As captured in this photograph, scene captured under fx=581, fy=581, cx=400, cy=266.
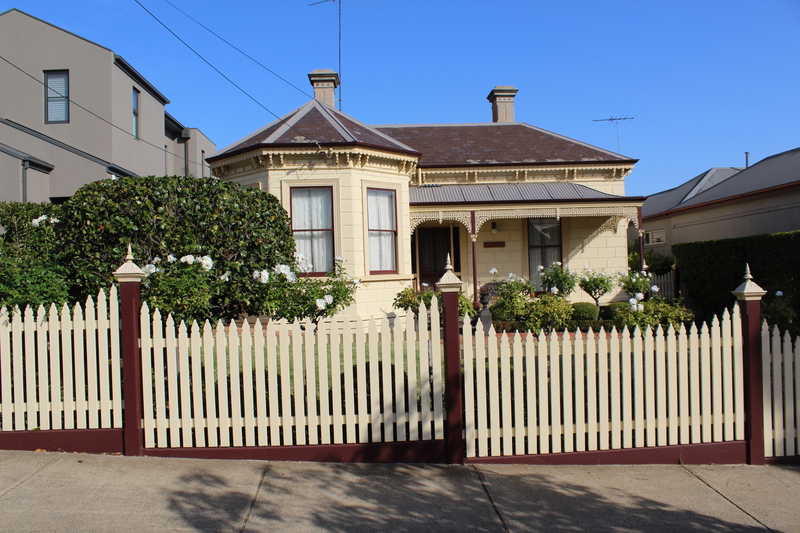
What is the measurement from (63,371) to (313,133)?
309 inches

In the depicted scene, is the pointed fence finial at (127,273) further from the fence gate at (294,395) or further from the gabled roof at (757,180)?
the gabled roof at (757,180)

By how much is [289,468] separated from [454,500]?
4.72 ft

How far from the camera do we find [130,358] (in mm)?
4945

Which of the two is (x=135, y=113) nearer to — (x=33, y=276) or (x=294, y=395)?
(x=33, y=276)

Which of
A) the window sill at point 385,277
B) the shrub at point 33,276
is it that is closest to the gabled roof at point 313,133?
the window sill at point 385,277

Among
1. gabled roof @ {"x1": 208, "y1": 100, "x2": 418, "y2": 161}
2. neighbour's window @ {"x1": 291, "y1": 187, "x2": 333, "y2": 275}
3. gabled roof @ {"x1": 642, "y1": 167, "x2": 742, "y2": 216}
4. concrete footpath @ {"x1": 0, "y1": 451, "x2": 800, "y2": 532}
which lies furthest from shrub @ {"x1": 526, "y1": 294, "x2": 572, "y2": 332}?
gabled roof @ {"x1": 642, "y1": 167, "x2": 742, "y2": 216}

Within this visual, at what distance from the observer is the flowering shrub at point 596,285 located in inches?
563

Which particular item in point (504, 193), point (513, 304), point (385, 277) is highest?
point (504, 193)

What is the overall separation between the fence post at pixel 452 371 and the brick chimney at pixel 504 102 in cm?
1516

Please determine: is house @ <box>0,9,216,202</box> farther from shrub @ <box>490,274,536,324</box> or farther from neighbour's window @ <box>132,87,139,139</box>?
shrub @ <box>490,274,536,324</box>

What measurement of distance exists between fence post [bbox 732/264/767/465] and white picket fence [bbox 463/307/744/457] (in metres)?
0.07

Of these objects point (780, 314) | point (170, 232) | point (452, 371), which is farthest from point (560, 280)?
point (170, 232)

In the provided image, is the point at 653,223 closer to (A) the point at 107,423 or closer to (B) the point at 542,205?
(B) the point at 542,205

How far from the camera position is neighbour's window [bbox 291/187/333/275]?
1158cm
